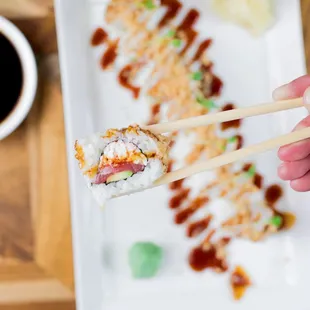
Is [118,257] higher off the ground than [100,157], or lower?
lower

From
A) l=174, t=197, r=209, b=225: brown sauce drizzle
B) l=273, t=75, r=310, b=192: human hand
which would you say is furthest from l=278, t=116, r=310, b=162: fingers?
l=174, t=197, r=209, b=225: brown sauce drizzle

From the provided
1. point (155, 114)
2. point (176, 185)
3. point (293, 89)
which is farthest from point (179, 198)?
point (293, 89)

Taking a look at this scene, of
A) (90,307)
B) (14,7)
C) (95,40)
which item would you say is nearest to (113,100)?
(95,40)

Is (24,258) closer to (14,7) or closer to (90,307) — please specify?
(90,307)

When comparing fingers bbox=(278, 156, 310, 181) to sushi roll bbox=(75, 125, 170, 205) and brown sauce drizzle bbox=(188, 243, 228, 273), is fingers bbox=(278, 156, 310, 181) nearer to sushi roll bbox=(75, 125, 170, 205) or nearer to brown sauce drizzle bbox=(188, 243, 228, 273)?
brown sauce drizzle bbox=(188, 243, 228, 273)

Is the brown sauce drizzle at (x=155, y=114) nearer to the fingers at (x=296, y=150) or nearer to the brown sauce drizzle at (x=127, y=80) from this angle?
the brown sauce drizzle at (x=127, y=80)

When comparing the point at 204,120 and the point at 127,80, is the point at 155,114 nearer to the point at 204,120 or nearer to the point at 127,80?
the point at 127,80

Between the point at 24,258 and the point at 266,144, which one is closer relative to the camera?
the point at 266,144
